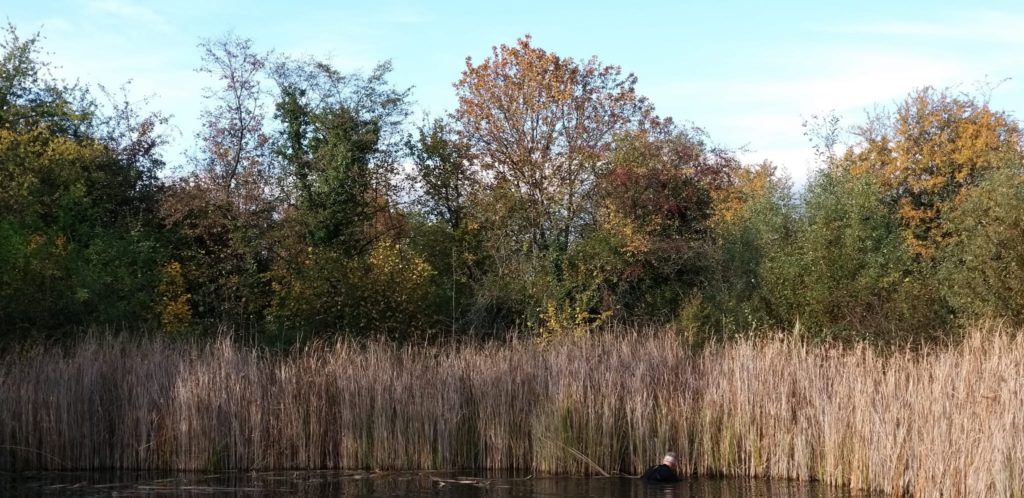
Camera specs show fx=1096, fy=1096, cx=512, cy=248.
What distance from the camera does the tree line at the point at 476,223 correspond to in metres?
22.3

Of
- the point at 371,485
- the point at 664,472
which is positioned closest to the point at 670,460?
the point at 664,472

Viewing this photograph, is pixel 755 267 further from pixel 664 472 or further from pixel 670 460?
pixel 664 472

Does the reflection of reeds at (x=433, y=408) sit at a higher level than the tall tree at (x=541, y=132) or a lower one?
lower

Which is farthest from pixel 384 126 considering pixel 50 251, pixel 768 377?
pixel 768 377

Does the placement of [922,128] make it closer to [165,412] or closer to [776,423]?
[776,423]

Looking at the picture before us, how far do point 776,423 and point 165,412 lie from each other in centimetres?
723

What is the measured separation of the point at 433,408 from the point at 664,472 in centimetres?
296

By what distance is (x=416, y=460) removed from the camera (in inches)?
526

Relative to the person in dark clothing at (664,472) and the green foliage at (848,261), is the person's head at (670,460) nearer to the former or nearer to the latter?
the person in dark clothing at (664,472)

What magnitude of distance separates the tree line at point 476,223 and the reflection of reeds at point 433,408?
7.36 m

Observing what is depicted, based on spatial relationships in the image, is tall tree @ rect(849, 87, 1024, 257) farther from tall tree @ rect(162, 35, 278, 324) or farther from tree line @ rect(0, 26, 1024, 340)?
tall tree @ rect(162, 35, 278, 324)

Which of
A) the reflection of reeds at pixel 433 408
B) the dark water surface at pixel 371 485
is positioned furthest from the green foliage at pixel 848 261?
the dark water surface at pixel 371 485

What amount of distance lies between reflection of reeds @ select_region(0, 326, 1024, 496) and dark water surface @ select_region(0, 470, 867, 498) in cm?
36

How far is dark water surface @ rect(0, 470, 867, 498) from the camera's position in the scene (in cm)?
1163
